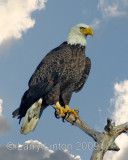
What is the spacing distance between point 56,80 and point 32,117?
1435 mm

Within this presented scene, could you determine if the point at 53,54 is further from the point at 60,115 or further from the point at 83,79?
the point at 60,115

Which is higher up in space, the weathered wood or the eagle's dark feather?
the eagle's dark feather

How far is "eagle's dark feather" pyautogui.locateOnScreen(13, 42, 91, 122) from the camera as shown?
9.20m

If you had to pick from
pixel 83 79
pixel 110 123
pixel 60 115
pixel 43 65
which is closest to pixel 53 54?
pixel 43 65

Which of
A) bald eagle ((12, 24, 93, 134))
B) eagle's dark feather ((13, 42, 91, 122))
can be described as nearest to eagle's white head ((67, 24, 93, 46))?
bald eagle ((12, 24, 93, 134))

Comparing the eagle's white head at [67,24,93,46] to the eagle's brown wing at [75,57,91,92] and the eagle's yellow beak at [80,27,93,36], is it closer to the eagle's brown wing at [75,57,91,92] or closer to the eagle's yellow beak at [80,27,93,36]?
the eagle's yellow beak at [80,27,93,36]

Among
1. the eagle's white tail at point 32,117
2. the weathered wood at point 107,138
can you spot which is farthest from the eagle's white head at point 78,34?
the weathered wood at point 107,138

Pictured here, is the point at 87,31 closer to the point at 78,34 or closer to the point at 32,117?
the point at 78,34

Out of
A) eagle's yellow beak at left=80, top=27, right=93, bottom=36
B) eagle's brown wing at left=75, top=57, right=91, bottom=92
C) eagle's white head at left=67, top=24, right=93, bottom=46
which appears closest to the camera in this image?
eagle's yellow beak at left=80, top=27, right=93, bottom=36

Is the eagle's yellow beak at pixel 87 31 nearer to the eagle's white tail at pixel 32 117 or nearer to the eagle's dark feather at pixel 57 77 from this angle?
the eagle's dark feather at pixel 57 77

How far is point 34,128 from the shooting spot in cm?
978

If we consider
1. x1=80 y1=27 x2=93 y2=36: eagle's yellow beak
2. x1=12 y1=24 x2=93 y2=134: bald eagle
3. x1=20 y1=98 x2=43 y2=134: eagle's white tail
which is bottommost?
x1=20 y1=98 x2=43 y2=134: eagle's white tail

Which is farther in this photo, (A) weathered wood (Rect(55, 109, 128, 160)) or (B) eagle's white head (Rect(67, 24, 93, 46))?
(B) eagle's white head (Rect(67, 24, 93, 46))

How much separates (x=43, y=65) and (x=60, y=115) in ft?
5.63
